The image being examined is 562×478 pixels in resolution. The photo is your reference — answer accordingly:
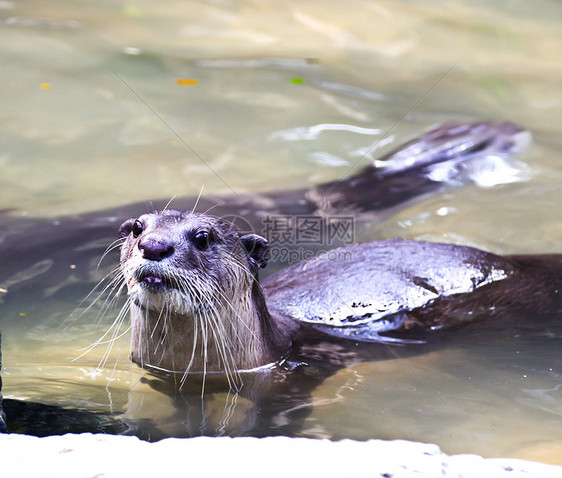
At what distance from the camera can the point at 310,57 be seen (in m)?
8.91

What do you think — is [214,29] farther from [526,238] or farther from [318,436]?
[318,436]

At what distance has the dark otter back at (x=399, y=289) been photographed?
14.1ft

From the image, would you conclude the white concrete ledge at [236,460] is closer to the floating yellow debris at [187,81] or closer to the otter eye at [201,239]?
the otter eye at [201,239]

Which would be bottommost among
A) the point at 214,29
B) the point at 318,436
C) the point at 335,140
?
the point at 318,436

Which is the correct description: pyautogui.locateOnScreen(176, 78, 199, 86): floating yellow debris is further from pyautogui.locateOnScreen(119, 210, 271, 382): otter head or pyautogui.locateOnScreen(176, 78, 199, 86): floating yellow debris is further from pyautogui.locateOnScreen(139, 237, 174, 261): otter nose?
pyautogui.locateOnScreen(139, 237, 174, 261): otter nose

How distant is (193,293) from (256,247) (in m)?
0.50

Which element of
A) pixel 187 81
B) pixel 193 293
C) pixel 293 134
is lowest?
pixel 193 293

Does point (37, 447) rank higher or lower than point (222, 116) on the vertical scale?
lower

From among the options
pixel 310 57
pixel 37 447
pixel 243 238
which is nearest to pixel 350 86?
pixel 310 57

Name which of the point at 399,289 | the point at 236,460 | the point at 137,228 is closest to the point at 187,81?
the point at 399,289

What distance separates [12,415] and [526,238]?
3.74 m

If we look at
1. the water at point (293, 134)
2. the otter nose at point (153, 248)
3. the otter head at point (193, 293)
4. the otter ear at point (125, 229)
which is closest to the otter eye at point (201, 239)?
the otter head at point (193, 293)

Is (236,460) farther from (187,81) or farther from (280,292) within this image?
(187,81)

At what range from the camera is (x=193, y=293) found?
11.7ft
